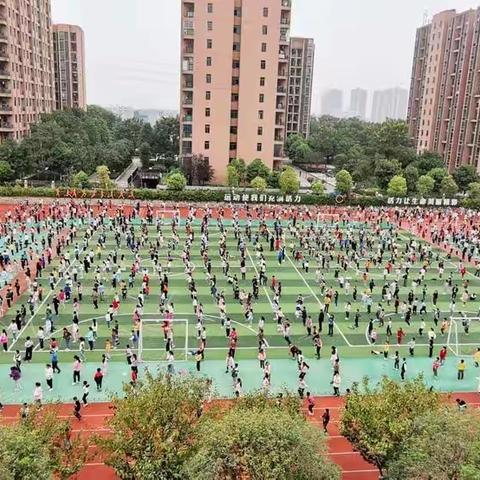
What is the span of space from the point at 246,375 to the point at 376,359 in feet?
18.9

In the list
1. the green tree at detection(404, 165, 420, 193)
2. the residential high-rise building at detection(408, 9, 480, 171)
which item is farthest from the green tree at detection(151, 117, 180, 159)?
the residential high-rise building at detection(408, 9, 480, 171)

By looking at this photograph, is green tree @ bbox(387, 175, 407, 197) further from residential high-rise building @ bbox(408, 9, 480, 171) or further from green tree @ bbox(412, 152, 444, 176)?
residential high-rise building @ bbox(408, 9, 480, 171)

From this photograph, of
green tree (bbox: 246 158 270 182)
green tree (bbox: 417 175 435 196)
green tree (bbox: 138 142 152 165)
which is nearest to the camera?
green tree (bbox: 417 175 435 196)

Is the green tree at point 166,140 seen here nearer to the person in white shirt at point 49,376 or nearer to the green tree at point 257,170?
the green tree at point 257,170

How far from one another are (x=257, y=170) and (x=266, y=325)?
36.1m

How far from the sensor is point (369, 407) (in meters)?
12.3

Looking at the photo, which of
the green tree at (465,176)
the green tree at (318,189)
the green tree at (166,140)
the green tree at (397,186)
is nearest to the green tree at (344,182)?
the green tree at (318,189)

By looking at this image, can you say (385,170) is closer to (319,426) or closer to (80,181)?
(80,181)

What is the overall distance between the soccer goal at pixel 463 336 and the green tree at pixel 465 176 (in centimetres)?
4014

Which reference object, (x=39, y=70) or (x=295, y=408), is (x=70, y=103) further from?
(x=295, y=408)

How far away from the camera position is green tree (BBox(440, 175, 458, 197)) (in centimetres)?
5678

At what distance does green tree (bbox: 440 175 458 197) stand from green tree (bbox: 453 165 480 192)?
4943mm

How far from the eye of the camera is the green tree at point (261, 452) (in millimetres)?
9727

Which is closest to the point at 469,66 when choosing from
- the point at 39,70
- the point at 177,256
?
the point at 177,256
